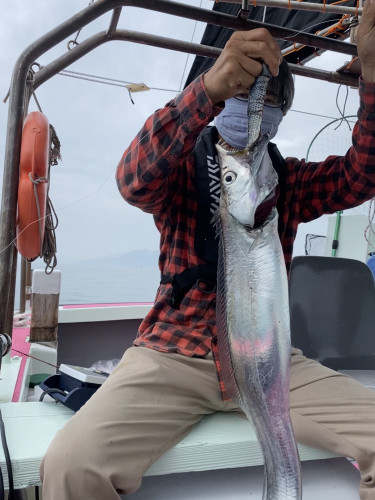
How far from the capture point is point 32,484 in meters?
1.40

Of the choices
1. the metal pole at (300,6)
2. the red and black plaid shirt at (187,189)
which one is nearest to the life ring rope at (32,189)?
the red and black plaid shirt at (187,189)

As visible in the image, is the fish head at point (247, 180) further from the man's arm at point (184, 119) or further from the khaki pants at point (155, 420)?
the khaki pants at point (155, 420)

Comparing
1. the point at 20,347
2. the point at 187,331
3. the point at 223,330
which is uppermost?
the point at 223,330

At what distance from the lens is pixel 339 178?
2.09 meters

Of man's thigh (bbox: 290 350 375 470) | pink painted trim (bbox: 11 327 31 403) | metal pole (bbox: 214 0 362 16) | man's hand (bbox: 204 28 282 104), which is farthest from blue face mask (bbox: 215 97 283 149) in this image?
pink painted trim (bbox: 11 327 31 403)

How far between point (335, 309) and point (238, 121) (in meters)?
1.63

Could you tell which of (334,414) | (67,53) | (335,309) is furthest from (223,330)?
(67,53)

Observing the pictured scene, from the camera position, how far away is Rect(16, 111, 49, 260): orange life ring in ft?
8.60

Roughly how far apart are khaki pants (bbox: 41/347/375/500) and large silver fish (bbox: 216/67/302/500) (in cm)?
41

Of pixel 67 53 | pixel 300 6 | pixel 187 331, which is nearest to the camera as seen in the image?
pixel 187 331

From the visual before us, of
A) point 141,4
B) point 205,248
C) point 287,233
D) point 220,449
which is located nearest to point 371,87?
point 287,233

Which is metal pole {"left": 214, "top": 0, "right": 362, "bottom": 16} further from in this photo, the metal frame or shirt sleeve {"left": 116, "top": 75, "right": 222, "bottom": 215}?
shirt sleeve {"left": 116, "top": 75, "right": 222, "bottom": 215}

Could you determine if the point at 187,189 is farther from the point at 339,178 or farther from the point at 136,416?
the point at 136,416

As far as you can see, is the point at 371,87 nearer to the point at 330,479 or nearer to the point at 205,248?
the point at 205,248
